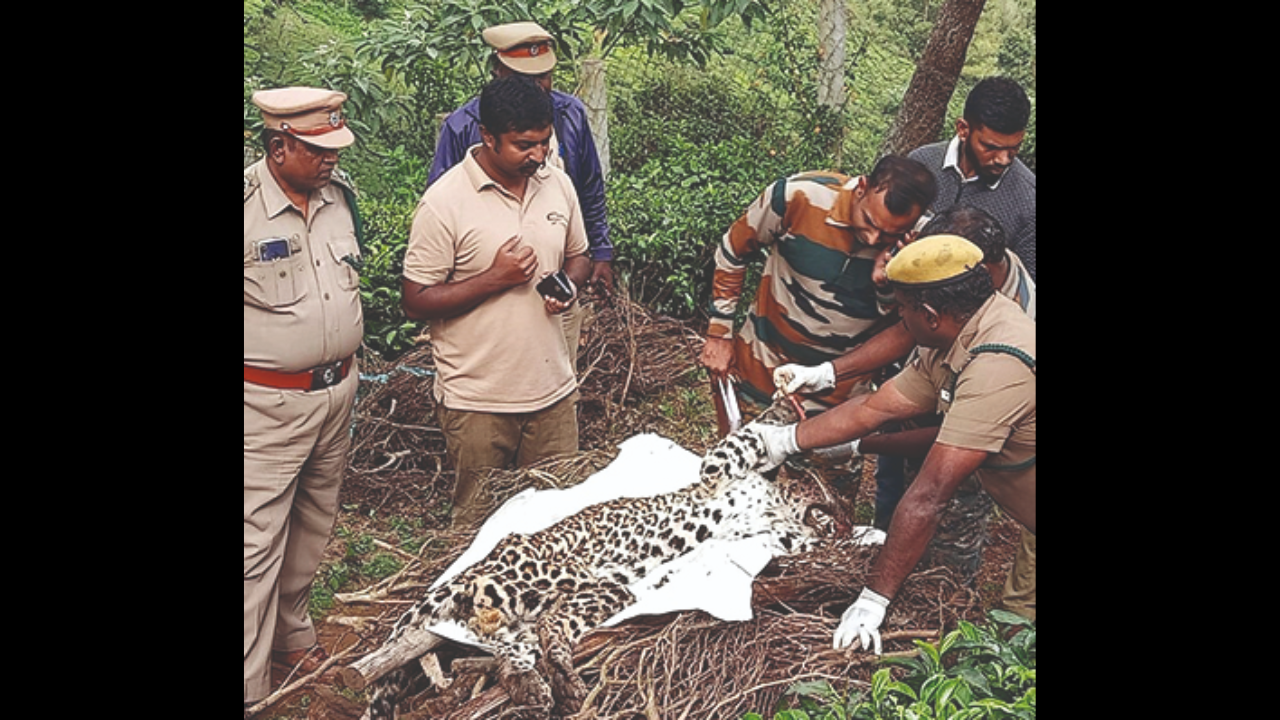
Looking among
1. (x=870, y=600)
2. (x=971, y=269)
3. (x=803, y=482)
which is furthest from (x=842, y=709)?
(x=971, y=269)

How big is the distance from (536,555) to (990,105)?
5.60 ft

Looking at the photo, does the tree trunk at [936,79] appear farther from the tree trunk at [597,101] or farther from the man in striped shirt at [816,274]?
the tree trunk at [597,101]

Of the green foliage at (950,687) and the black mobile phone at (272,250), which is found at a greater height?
the black mobile phone at (272,250)

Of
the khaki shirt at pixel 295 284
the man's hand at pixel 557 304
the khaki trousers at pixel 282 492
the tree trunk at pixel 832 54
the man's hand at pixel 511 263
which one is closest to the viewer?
the khaki shirt at pixel 295 284

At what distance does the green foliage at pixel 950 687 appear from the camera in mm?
2518

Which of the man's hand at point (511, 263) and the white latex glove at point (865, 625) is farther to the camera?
the man's hand at point (511, 263)

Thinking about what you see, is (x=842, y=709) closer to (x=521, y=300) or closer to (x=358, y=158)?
(x=521, y=300)

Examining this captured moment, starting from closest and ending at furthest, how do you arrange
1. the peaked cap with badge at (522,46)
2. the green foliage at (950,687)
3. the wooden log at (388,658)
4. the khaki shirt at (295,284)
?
the green foliage at (950,687), the wooden log at (388,658), the khaki shirt at (295,284), the peaked cap with badge at (522,46)

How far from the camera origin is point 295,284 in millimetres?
3145

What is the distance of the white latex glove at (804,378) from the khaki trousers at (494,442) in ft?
2.41

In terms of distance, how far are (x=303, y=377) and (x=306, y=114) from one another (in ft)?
2.26

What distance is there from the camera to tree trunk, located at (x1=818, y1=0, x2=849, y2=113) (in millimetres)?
5406

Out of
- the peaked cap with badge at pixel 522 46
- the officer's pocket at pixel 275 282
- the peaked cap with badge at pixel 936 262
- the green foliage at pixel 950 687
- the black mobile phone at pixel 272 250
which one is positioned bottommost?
the green foliage at pixel 950 687

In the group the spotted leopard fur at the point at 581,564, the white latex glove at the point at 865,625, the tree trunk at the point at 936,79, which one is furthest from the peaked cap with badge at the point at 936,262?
the tree trunk at the point at 936,79
